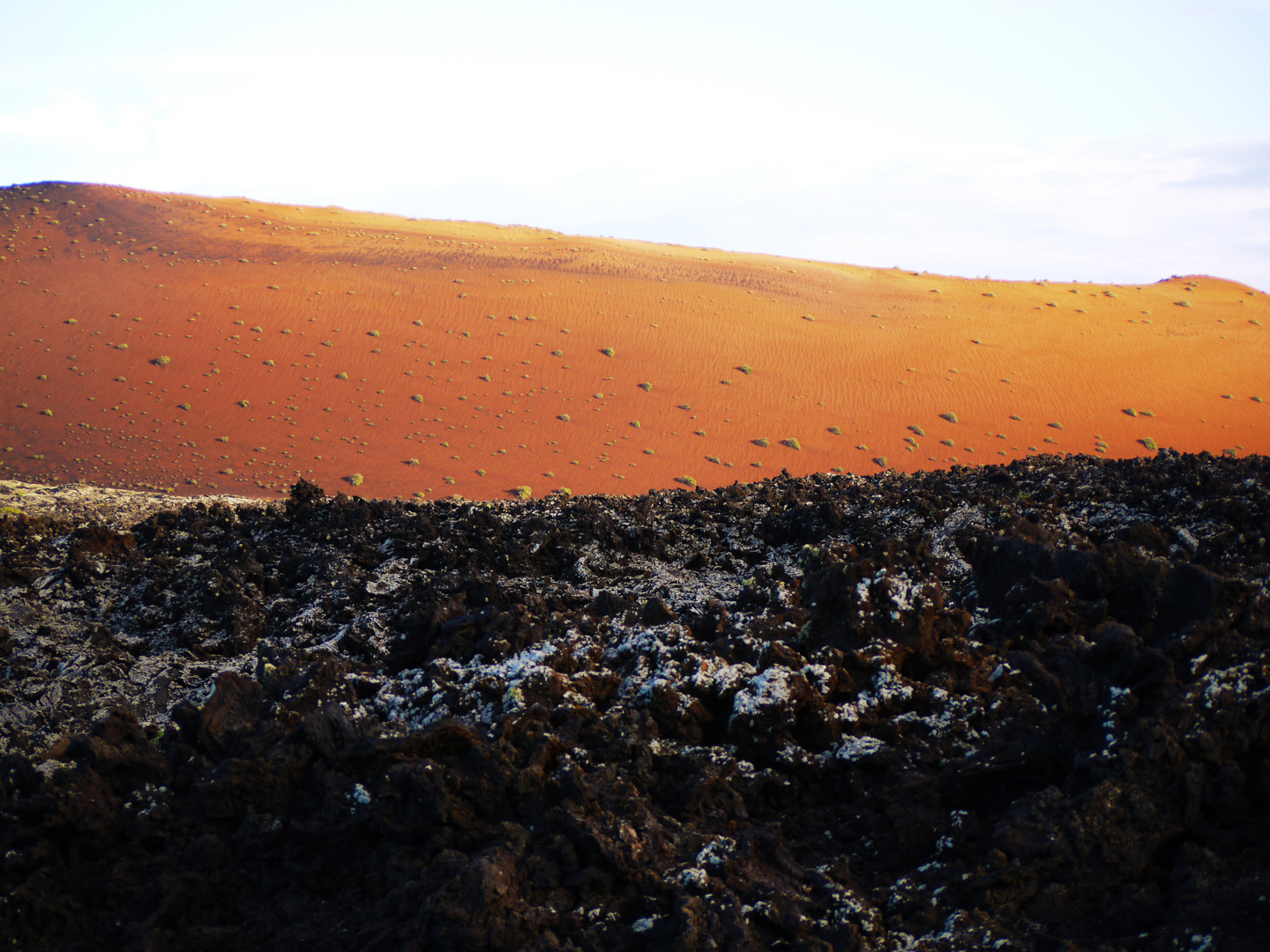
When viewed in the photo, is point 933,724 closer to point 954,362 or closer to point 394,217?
point 954,362

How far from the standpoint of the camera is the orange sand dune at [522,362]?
56.6 feet

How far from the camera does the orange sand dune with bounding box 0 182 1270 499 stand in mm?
17250

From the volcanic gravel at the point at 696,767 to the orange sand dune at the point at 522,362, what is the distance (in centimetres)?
1143

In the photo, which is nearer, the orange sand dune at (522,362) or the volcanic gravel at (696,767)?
the volcanic gravel at (696,767)

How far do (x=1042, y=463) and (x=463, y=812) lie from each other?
7.71m

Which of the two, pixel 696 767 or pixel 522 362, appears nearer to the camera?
pixel 696 767

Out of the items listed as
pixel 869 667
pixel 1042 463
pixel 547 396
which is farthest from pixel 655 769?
pixel 547 396

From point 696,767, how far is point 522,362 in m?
18.8

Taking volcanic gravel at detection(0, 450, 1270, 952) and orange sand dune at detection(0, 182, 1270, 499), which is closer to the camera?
volcanic gravel at detection(0, 450, 1270, 952)

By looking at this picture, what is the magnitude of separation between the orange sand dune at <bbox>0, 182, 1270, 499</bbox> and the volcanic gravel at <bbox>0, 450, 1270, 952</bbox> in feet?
37.5

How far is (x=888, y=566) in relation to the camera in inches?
181

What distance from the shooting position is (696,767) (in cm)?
336

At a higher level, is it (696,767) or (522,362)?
(522,362)

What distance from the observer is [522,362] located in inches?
847
